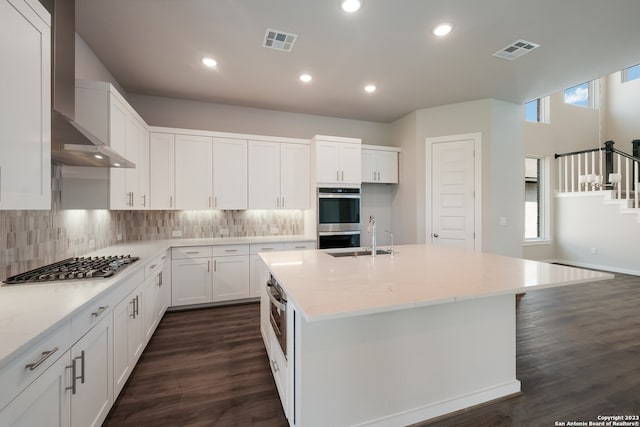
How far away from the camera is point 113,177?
8.48 feet

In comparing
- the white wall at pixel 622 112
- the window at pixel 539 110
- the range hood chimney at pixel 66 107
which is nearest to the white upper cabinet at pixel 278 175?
the range hood chimney at pixel 66 107

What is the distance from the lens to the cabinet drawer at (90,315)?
1291 mm

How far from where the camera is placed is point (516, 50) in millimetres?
2854

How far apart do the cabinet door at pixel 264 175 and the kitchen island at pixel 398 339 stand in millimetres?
2232

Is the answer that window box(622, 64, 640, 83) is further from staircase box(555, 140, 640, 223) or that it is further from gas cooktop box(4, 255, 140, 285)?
gas cooktop box(4, 255, 140, 285)

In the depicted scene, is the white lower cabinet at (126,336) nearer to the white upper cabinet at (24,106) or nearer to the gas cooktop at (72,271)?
the gas cooktop at (72,271)

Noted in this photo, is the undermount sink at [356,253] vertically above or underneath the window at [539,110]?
underneath

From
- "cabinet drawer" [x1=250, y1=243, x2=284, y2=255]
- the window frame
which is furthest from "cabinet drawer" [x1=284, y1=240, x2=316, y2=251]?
the window frame

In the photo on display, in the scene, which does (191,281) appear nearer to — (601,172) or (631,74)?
(601,172)

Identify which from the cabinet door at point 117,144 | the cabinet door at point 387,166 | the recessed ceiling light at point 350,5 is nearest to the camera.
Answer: the recessed ceiling light at point 350,5

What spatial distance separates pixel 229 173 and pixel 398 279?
10.1 feet

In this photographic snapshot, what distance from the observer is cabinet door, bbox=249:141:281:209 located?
4062 mm

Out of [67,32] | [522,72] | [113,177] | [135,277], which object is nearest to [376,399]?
[135,277]

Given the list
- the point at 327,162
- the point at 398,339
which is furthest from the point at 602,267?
the point at 398,339
